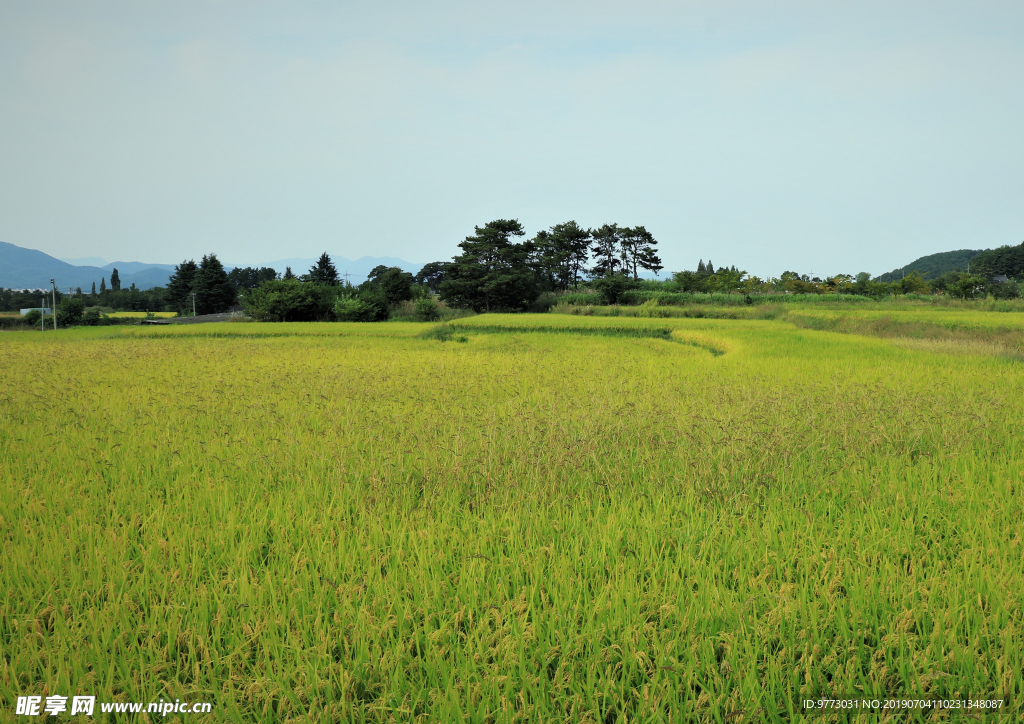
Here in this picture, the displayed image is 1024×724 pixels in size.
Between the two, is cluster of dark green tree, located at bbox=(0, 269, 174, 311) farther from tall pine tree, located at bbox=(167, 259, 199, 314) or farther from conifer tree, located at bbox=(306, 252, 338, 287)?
conifer tree, located at bbox=(306, 252, 338, 287)

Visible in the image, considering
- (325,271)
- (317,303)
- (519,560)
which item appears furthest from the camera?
(325,271)

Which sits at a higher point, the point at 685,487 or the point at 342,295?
the point at 342,295

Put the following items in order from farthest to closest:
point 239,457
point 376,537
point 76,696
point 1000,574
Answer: point 239,457 → point 376,537 → point 1000,574 → point 76,696

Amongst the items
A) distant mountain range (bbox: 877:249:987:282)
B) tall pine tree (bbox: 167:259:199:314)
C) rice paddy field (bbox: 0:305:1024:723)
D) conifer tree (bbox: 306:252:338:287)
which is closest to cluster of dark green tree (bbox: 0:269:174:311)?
tall pine tree (bbox: 167:259:199:314)

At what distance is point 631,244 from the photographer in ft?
245

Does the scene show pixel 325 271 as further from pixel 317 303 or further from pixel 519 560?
pixel 519 560

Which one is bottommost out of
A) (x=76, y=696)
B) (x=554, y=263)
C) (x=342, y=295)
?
(x=76, y=696)

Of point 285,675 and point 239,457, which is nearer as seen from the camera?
point 285,675

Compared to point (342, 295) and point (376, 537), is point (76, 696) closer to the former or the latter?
point (376, 537)

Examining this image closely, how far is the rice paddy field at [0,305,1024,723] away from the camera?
2.12m

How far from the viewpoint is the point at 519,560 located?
2912mm

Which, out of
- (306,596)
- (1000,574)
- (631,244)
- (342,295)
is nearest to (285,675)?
(306,596)

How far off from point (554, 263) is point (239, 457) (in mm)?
62640

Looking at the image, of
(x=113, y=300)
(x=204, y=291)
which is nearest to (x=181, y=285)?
(x=204, y=291)
